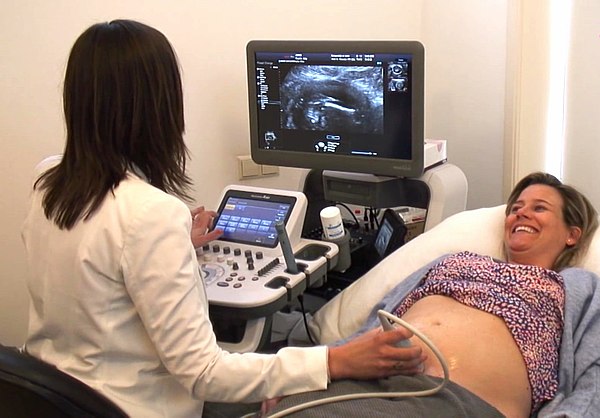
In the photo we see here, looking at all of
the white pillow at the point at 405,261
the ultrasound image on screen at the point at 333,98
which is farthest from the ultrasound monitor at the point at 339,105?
the white pillow at the point at 405,261

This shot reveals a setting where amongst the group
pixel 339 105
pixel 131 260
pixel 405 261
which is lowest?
pixel 405 261

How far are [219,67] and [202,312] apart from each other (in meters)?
1.33

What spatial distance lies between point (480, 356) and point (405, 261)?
46 centimetres

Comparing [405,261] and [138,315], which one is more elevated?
[138,315]

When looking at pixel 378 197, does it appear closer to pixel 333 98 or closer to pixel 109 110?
pixel 333 98

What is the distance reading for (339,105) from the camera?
194cm

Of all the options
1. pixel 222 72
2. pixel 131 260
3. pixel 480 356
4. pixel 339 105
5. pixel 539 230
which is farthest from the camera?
pixel 222 72

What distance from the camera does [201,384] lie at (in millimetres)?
1079

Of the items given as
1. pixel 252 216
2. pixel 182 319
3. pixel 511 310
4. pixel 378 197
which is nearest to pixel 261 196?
pixel 252 216

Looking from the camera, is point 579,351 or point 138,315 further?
point 579,351

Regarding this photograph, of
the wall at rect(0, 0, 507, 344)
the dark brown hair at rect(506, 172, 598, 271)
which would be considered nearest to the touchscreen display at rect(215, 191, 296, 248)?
the wall at rect(0, 0, 507, 344)

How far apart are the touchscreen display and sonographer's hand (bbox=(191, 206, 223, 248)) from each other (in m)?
0.04

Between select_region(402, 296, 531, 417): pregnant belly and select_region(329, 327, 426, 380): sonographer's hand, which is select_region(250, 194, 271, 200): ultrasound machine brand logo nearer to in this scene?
select_region(402, 296, 531, 417): pregnant belly

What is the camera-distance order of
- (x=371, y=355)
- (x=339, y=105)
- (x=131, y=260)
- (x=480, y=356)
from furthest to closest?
(x=339, y=105) → (x=480, y=356) → (x=371, y=355) → (x=131, y=260)
